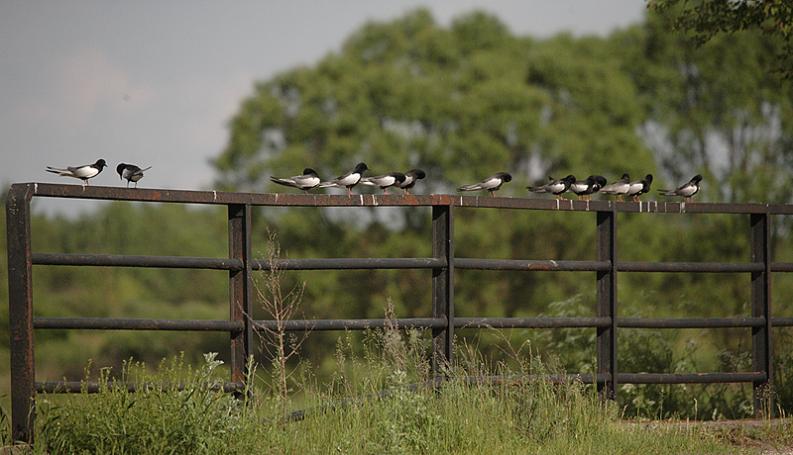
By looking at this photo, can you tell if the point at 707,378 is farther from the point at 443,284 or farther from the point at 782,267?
the point at 443,284

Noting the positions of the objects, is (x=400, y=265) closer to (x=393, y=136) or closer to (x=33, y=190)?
(x=33, y=190)

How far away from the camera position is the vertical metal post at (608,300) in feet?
30.9

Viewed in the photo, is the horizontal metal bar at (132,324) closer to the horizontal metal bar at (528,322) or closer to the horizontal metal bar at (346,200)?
the horizontal metal bar at (346,200)

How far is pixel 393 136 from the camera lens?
27.4 metres

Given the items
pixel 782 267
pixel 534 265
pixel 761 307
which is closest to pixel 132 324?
pixel 534 265

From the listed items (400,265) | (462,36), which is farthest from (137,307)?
(400,265)

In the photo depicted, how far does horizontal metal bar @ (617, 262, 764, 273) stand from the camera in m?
9.45

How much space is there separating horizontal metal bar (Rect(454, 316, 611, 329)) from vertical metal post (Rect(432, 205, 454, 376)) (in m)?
0.12

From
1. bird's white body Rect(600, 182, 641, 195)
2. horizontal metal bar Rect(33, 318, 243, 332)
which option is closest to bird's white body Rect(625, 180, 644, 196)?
bird's white body Rect(600, 182, 641, 195)

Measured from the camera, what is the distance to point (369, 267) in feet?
28.4

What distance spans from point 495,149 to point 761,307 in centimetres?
1721

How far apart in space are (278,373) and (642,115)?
23269 millimetres

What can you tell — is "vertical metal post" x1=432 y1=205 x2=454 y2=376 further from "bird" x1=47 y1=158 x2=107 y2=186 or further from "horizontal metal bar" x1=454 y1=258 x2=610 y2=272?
"bird" x1=47 y1=158 x2=107 y2=186

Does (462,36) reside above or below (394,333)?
above
